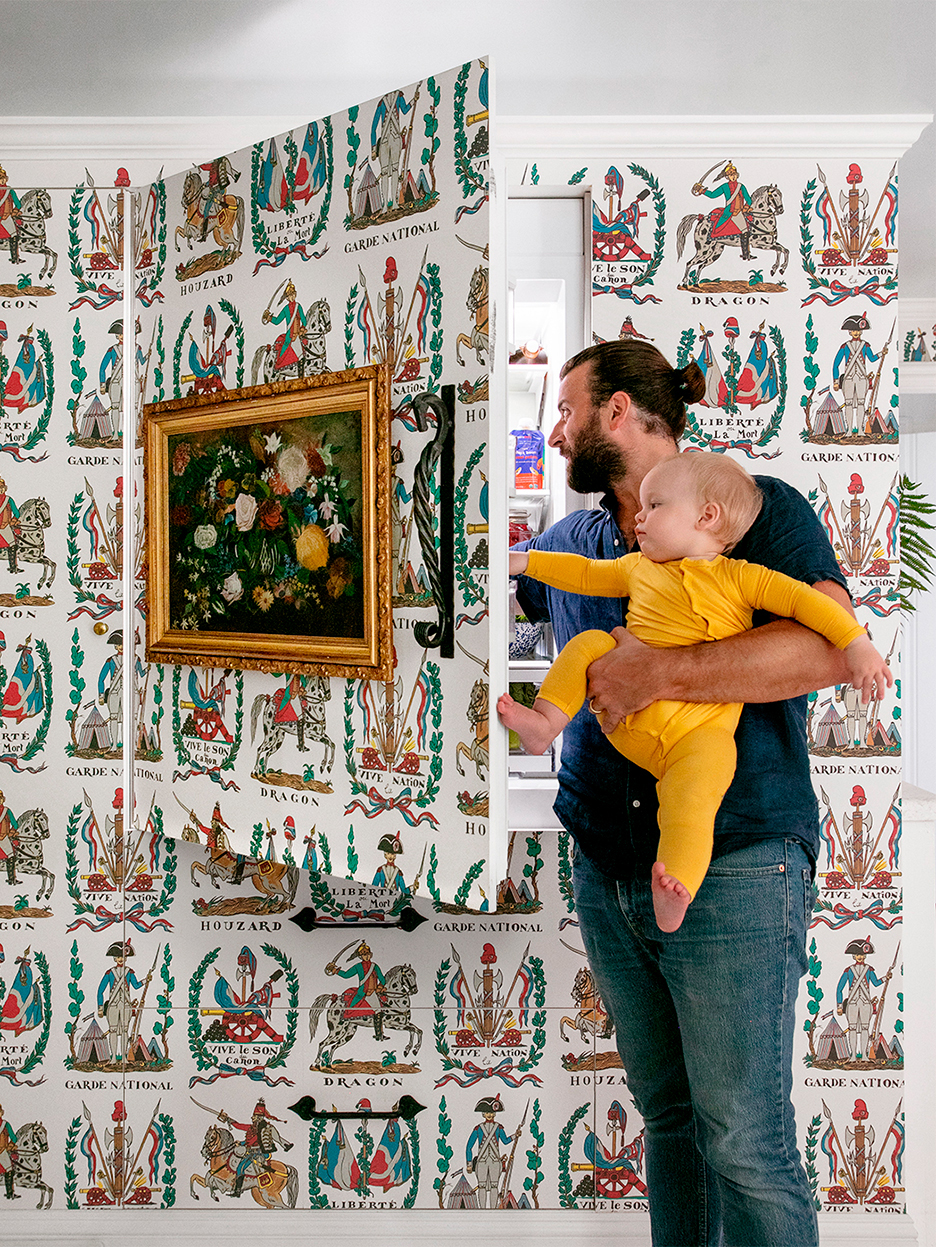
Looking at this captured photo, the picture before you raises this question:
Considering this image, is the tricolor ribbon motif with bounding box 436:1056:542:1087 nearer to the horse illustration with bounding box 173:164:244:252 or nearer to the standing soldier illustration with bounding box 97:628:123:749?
the standing soldier illustration with bounding box 97:628:123:749

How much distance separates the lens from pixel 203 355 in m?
1.53

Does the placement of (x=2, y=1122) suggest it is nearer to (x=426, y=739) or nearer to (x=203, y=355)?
(x=426, y=739)

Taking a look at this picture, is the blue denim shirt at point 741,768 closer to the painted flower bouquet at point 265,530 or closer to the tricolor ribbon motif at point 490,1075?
the painted flower bouquet at point 265,530

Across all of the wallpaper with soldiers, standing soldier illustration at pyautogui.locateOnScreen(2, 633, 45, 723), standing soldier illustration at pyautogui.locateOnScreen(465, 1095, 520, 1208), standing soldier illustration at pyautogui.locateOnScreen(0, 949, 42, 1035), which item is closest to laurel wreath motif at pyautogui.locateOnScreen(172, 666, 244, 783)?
the wallpaper with soldiers

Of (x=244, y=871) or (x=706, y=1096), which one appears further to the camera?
(x=244, y=871)

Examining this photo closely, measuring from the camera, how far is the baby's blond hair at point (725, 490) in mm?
1271

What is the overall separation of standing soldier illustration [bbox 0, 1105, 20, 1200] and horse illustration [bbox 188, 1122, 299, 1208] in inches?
16.2

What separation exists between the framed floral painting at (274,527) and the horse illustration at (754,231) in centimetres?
93

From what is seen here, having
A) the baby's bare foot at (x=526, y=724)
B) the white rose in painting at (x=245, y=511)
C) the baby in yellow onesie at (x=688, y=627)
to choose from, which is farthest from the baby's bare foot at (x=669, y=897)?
the white rose in painting at (x=245, y=511)

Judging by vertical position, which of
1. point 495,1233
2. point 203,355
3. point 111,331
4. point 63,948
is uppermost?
point 111,331

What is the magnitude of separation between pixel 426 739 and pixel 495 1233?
1.31 m

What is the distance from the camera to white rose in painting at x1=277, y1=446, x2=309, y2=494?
1402mm

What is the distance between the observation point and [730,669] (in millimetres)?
1244

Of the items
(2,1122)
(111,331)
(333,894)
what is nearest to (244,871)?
(333,894)
